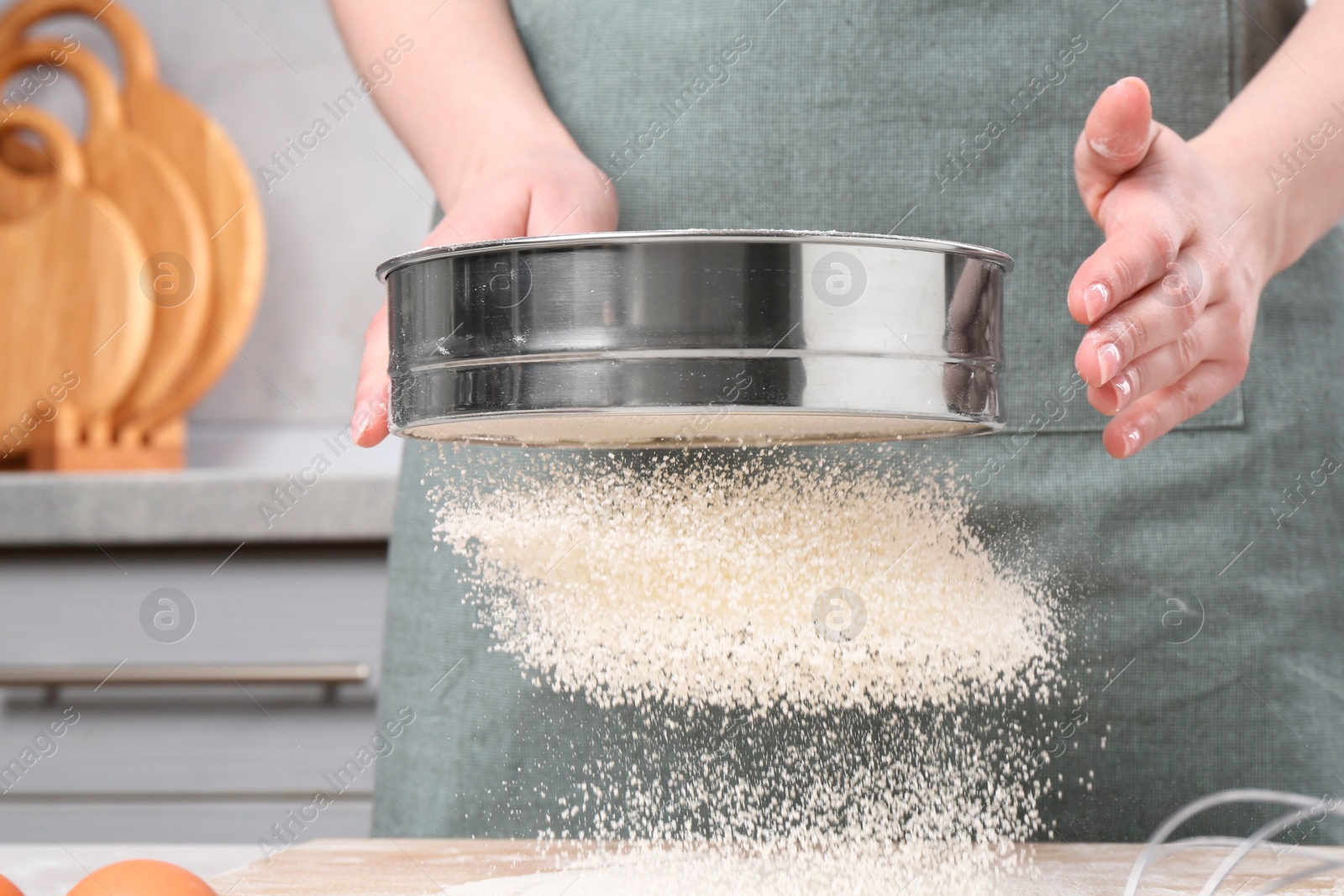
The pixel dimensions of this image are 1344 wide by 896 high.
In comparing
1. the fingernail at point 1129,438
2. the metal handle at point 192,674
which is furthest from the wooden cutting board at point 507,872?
the metal handle at point 192,674

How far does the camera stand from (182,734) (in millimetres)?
936

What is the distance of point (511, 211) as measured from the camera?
515 millimetres

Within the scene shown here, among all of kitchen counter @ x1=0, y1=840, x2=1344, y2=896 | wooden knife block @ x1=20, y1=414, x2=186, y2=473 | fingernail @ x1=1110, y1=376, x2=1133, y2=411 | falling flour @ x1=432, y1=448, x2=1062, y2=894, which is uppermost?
wooden knife block @ x1=20, y1=414, x2=186, y2=473

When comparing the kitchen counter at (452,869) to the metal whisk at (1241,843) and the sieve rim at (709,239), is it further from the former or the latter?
the sieve rim at (709,239)

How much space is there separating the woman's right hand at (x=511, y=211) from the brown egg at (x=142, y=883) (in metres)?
0.17

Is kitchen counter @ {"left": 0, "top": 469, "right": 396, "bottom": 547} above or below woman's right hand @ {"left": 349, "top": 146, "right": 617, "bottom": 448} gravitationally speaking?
below

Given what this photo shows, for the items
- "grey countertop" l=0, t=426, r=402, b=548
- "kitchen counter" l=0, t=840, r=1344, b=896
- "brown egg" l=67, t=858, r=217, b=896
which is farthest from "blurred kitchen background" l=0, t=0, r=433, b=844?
"brown egg" l=67, t=858, r=217, b=896

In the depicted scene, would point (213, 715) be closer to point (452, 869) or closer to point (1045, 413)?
point (452, 869)

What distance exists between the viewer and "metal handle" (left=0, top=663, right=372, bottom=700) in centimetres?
92

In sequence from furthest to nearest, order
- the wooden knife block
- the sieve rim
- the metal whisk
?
1. the wooden knife block
2. the metal whisk
3. the sieve rim

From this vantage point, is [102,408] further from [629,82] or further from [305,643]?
[629,82]

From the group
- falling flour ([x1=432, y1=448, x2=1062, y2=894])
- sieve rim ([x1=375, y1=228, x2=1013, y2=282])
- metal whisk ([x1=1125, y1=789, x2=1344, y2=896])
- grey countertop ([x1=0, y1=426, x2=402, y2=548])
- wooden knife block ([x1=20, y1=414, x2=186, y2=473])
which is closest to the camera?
sieve rim ([x1=375, y1=228, x2=1013, y2=282])

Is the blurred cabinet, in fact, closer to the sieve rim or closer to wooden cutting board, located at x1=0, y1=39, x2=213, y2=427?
wooden cutting board, located at x1=0, y1=39, x2=213, y2=427

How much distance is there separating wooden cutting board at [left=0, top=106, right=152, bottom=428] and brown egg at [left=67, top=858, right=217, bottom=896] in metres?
0.90
